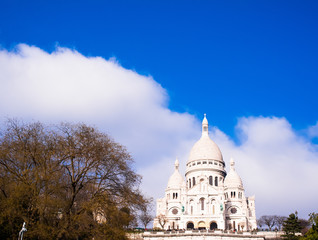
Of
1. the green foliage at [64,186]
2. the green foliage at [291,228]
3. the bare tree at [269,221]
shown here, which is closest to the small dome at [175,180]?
the bare tree at [269,221]

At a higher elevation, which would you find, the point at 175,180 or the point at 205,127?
the point at 205,127

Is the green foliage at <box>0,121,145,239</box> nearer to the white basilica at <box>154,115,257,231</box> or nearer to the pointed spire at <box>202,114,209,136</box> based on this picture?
the white basilica at <box>154,115,257,231</box>

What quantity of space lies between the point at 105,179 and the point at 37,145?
5.91 metres

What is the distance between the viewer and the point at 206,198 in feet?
295

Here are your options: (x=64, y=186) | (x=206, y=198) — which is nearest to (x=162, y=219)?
(x=206, y=198)

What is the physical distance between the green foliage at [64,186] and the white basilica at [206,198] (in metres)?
61.3

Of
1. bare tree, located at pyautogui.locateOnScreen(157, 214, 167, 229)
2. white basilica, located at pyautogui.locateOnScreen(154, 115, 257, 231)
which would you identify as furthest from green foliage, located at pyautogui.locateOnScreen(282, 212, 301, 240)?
bare tree, located at pyautogui.locateOnScreen(157, 214, 167, 229)

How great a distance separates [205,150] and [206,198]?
20.7m

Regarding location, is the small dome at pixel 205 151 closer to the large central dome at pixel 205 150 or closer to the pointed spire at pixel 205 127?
the large central dome at pixel 205 150

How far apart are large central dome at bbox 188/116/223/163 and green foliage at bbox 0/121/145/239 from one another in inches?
3087

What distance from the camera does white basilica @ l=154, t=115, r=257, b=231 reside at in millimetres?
87875

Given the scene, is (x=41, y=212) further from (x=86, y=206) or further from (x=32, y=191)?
(x=86, y=206)

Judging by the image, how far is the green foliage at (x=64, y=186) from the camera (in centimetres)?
2630

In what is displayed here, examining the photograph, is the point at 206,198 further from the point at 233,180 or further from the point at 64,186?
the point at 64,186
